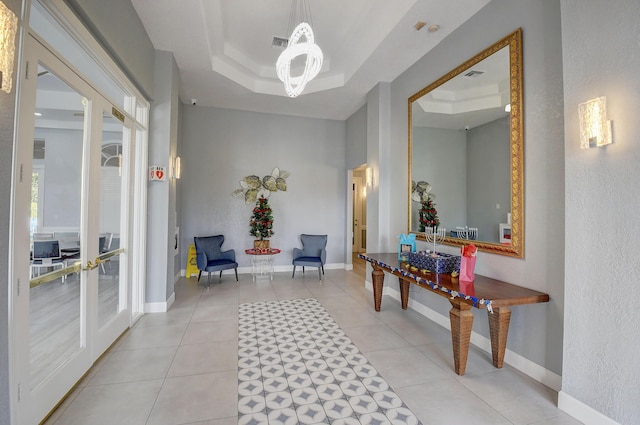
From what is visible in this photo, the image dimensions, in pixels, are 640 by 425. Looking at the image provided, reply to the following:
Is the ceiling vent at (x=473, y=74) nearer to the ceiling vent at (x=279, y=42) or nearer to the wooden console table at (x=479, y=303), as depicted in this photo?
the wooden console table at (x=479, y=303)

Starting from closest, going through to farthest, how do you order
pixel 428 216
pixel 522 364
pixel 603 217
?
pixel 603 217
pixel 522 364
pixel 428 216

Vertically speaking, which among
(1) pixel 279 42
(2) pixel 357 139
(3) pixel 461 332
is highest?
(1) pixel 279 42

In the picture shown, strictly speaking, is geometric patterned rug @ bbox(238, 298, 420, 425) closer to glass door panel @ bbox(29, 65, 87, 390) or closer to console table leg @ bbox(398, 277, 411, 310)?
console table leg @ bbox(398, 277, 411, 310)

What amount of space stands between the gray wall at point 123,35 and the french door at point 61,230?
444 mm

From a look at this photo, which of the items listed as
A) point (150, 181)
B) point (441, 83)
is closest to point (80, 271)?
point (150, 181)

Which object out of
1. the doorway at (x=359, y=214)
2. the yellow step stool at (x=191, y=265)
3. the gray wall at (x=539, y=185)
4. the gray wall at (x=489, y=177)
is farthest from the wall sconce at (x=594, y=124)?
the doorway at (x=359, y=214)

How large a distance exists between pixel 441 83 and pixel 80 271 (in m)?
4.26

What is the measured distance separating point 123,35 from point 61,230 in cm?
202

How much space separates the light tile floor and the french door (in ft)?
0.98

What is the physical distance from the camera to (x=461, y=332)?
249 cm

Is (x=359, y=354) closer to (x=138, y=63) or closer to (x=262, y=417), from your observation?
(x=262, y=417)

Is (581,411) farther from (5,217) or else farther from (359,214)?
(359,214)

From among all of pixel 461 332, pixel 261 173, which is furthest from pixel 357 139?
pixel 461 332

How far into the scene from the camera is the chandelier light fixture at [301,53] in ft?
9.64
